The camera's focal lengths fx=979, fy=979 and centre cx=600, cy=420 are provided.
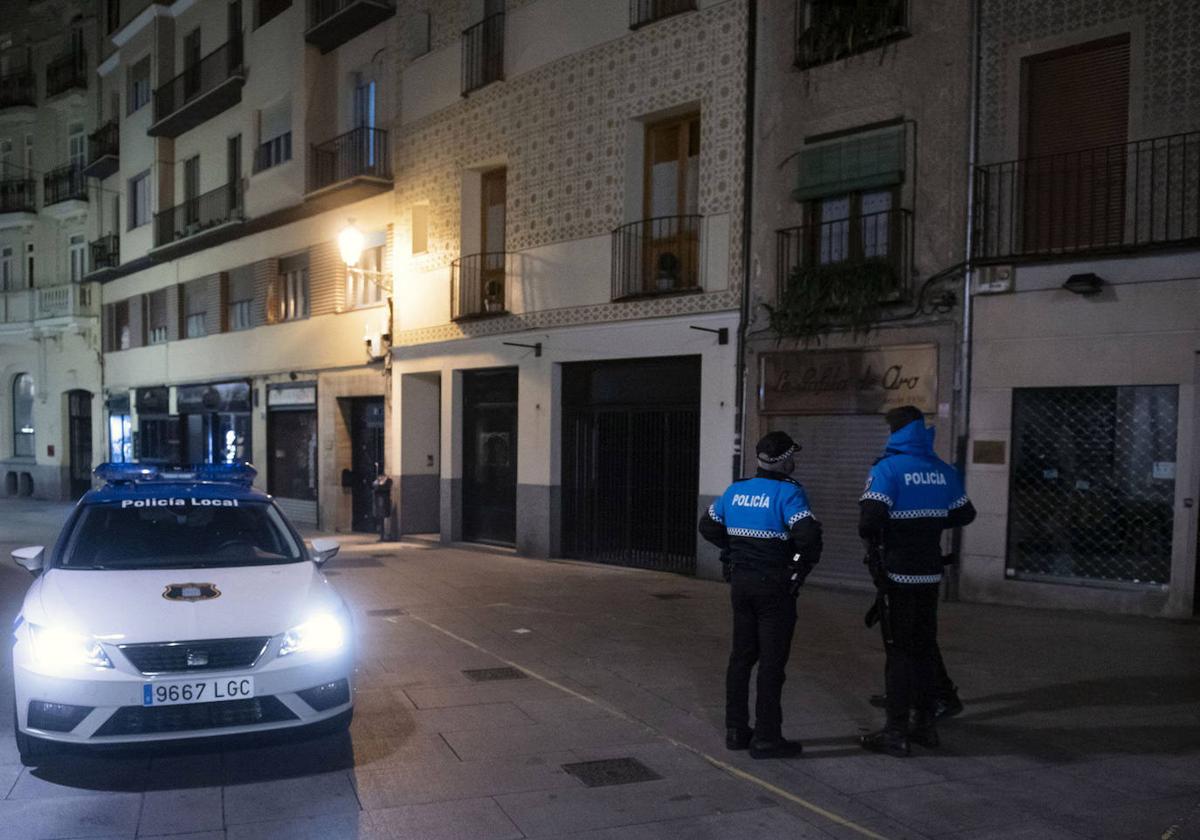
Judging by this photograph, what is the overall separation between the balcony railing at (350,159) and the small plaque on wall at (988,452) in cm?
1193

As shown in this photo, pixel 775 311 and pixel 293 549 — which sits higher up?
pixel 775 311

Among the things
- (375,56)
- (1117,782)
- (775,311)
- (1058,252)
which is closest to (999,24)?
(1058,252)

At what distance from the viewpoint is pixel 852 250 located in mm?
12164

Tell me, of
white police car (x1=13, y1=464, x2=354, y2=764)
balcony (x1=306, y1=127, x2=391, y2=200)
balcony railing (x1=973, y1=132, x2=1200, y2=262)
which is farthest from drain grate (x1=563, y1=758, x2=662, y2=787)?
balcony (x1=306, y1=127, x2=391, y2=200)

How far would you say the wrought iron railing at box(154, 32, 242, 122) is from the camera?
22.8m

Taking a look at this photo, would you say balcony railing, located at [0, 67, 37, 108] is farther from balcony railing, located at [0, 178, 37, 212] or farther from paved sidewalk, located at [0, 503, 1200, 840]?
paved sidewalk, located at [0, 503, 1200, 840]

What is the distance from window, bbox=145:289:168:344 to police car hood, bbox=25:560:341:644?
2270 cm

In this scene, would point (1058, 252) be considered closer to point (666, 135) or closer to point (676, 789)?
point (666, 135)

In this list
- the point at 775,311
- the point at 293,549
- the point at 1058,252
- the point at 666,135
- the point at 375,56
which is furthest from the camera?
the point at 375,56

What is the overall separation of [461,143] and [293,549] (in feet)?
38.2

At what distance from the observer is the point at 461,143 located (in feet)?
54.9

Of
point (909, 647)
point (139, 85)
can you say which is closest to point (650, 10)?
point (909, 647)

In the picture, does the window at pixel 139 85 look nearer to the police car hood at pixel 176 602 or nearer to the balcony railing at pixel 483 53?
the balcony railing at pixel 483 53

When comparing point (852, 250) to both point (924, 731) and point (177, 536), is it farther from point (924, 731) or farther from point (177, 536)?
point (177, 536)
